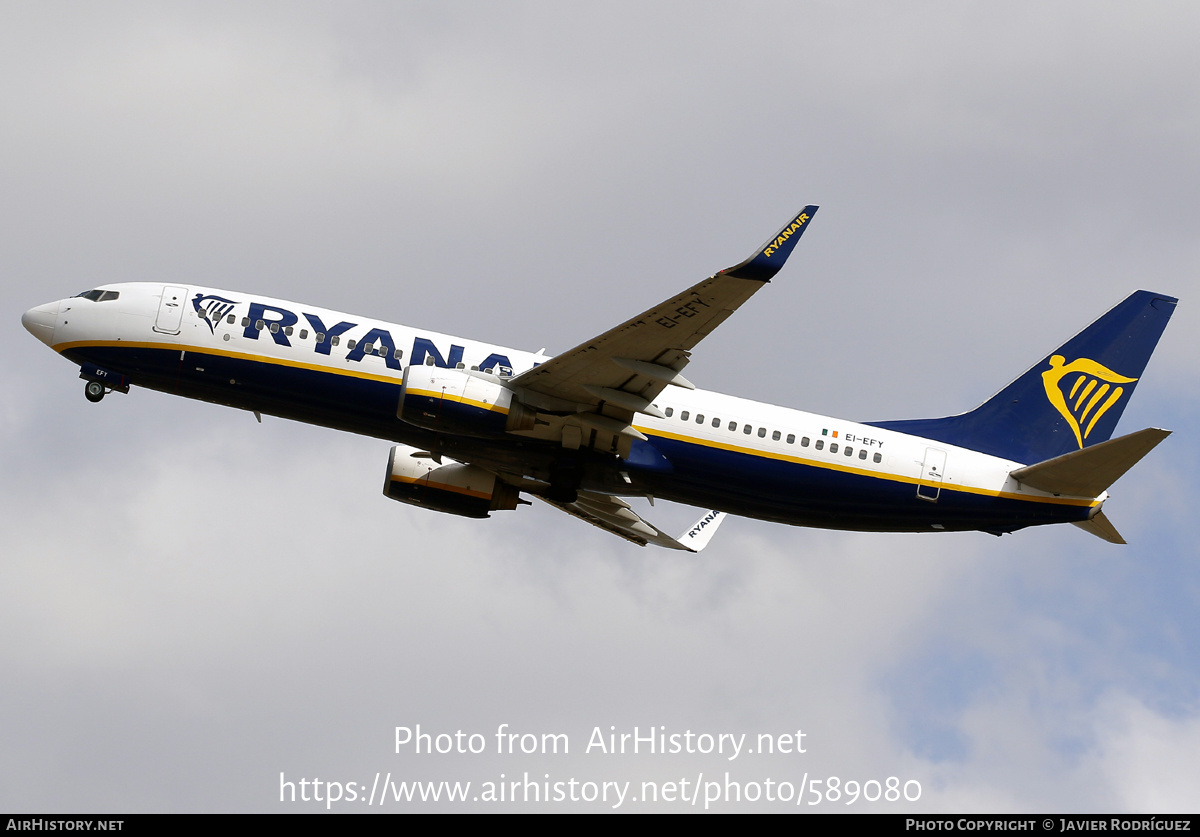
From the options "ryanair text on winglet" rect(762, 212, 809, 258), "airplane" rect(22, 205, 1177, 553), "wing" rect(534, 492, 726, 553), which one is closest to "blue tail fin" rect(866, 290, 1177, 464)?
"airplane" rect(22, 205, 1177, 553)

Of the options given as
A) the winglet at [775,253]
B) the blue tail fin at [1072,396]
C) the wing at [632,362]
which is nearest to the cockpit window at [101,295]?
the wing at [632,362]

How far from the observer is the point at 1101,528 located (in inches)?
1638

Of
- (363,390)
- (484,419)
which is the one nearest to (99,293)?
(363,390)

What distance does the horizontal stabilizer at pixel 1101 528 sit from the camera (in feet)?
135

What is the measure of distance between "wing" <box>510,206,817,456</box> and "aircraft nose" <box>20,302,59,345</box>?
48.5 feet

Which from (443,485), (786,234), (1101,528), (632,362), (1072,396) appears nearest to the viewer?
(786,234)

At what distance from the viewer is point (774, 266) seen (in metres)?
32.6

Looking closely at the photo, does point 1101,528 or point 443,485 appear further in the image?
point 443,485

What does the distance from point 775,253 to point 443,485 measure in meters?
17.2

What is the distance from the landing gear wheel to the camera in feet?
134

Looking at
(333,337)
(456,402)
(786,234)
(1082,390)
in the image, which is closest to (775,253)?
(786,234)

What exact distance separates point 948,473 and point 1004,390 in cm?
495

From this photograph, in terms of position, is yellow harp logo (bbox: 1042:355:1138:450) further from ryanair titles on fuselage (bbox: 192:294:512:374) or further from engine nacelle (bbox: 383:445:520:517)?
engine nacelle (bbox: 383:445:520:517)

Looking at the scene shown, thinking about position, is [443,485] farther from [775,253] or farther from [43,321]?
[775,253]
